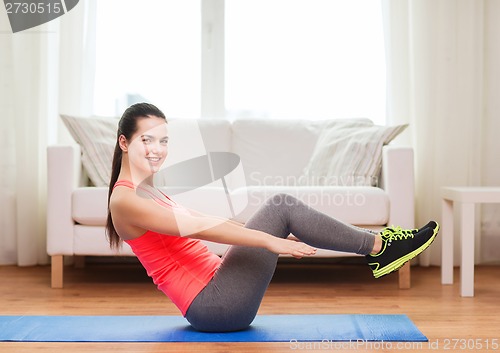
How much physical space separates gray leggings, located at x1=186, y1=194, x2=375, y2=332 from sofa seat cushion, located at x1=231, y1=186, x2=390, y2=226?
3.36ft

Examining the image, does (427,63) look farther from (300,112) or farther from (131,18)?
(131,18)

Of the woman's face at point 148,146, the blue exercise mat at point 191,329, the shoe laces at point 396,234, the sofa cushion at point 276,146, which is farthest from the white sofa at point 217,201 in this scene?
the woman's face at point 148,146

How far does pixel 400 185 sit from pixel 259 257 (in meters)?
1.42

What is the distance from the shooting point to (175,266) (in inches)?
88.2

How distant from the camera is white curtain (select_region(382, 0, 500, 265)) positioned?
167 inches

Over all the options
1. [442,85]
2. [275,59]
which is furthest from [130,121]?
[442,85]

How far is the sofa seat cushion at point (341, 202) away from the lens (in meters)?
3.34

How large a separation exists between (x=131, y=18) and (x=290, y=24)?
1.00 meters

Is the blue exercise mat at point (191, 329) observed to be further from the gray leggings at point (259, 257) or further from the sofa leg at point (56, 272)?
the sofa leg at point (56, 272)

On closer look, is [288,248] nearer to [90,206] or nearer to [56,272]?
[90,206]

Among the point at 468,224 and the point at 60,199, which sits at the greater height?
the point at 60,199

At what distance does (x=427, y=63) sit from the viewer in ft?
13.9

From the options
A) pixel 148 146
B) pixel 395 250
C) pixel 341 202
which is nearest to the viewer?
pixel 148 146

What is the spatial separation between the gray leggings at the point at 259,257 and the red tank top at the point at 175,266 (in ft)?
0.11
